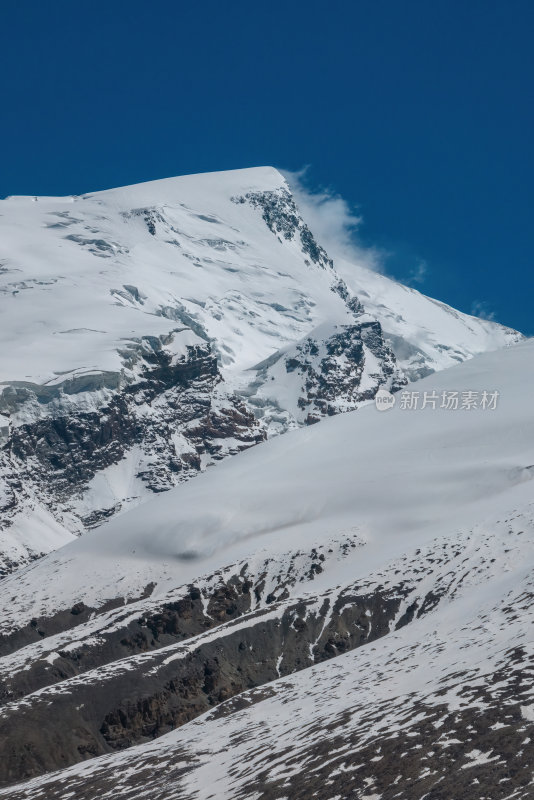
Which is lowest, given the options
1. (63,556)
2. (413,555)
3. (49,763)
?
(49,763)

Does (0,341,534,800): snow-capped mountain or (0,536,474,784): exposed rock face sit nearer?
(0,341,534,800): snow-capped mountain

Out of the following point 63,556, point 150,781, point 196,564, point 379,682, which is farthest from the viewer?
point 63,556

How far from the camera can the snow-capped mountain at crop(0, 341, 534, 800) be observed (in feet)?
182

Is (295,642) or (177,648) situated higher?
(177,648)

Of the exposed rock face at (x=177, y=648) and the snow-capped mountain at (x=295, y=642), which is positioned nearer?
the snow-capped mountain at (x=295, y=642)

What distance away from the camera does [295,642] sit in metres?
126

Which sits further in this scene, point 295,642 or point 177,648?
point 295,642

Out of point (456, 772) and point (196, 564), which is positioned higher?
point (196, 564)

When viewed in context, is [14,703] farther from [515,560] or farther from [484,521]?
[484,521]

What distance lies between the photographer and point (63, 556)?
7106 inches

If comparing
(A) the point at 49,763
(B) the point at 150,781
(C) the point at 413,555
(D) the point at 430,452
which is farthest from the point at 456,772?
(D) the point at 430,452

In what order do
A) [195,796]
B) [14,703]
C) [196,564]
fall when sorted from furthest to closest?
[196,564]
[14,703]
[195,796]

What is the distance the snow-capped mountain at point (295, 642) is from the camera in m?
55.3

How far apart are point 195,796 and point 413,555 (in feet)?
271
